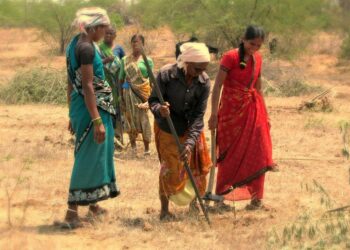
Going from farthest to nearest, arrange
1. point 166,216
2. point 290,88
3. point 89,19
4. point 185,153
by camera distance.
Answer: point 290,88
point 166,216
point 185,153
point 89,19

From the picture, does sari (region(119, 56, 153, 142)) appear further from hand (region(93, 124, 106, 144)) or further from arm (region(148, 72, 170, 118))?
hand (region(93, 124, 106, 144))

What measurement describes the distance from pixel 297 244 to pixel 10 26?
4235 centimetres

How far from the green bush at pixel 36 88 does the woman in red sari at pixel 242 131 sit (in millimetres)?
8257

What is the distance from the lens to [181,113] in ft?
17.7

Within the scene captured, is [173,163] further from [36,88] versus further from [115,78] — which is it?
[36,88]

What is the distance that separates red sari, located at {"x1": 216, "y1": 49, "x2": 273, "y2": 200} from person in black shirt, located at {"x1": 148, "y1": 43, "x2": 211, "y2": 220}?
0.61 metres

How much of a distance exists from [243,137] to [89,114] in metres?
1.49

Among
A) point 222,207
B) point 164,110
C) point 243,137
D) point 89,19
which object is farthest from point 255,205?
point 89,19

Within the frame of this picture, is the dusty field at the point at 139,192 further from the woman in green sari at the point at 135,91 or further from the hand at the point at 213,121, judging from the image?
the hand at the point at 213,121

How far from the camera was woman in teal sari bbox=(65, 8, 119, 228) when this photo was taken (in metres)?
5.11

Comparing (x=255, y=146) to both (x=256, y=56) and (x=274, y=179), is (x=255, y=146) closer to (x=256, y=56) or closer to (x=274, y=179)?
(x=256, y=56)

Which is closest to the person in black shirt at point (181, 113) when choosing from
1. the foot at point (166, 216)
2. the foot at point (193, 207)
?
the foot at point (166, 216)

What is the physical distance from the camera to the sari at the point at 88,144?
526cm

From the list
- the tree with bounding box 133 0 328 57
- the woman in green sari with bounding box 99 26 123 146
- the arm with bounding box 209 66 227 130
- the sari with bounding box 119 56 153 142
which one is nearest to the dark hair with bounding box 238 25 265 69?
the arm with bounding box 209 66 227 130
